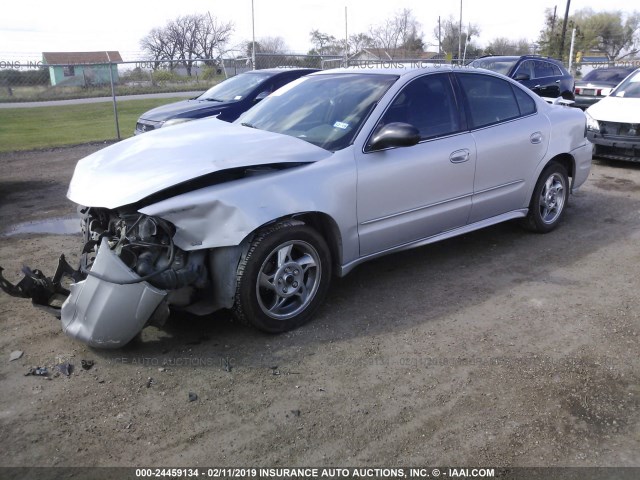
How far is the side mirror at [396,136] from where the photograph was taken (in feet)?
13.7

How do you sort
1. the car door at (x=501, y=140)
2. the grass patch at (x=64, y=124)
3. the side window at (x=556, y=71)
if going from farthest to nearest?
1. the side window at (x=556, y=71)
2. the grass patch at (x=64, y=124)
3. the car door at (x=501, y=140)

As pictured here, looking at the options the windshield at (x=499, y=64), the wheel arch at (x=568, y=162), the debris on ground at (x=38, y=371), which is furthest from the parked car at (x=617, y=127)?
the debris on ground at (x=38, y=371)

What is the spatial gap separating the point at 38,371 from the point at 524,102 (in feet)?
16.0

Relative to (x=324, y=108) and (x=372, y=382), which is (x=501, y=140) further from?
(x=372, y=382)

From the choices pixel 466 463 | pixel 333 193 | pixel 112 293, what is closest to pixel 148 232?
pixel 112 293

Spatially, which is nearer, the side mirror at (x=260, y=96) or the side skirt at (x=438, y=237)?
the side skirt at (x=438, y=237)

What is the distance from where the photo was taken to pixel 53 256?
5.41m

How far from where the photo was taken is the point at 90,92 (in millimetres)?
16328

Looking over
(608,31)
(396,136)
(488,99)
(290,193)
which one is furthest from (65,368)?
(608,31)

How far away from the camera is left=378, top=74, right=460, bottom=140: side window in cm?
458

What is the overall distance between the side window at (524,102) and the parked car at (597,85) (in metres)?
9.15

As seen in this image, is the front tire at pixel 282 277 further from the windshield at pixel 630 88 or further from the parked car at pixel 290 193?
the windshield at pixel 630 88

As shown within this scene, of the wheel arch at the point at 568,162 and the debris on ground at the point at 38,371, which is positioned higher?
the wheel arch at the point at 568,162

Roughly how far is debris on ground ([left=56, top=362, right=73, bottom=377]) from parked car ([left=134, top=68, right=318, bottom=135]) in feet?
20.7
